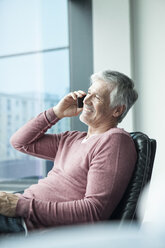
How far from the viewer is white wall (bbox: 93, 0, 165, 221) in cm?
239

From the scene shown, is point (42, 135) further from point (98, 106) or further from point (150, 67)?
point (150, 67)

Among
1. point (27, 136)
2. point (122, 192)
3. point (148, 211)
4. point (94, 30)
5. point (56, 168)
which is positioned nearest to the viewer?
point (122, 192)

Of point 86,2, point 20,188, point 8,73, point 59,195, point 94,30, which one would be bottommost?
point 20,188

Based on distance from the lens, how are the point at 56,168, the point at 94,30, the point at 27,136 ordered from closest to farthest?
1. the point at 56,168
2. the point at 27,136
3. the point at 94,30

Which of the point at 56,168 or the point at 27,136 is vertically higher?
the point at 27,136

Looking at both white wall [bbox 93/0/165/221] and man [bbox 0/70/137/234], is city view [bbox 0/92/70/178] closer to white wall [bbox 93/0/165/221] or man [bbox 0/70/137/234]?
white wall [bbox 93/0/165/221]

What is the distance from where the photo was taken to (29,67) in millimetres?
3109

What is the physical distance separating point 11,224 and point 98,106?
729 millimetres

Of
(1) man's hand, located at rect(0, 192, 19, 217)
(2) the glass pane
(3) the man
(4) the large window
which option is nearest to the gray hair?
(3) the man

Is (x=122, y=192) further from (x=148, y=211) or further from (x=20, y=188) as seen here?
(x=20, y=188)

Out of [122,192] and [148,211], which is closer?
[122,192]

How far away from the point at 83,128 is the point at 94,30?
0.79 m

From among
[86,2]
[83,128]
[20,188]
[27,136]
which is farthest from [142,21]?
[20,188]

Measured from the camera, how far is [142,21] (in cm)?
246
